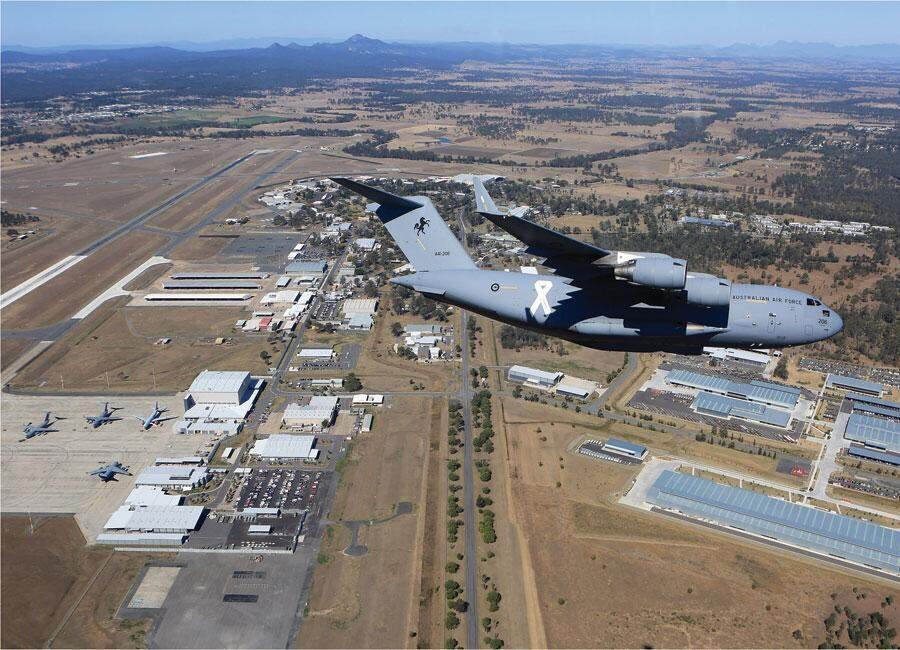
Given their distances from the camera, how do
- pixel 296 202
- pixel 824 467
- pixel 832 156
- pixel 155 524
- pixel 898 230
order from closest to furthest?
pixel 155 524 → pixel 824 467 → pixel 898 230 → pixel 296 202 → pixel 832 156

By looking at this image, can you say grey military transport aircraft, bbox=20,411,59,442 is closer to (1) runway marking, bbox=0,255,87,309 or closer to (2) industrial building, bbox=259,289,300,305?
(2) industrial building, bbox=259,289,300,305

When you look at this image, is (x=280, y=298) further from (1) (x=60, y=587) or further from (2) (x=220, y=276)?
(1) (x=60, y=587)

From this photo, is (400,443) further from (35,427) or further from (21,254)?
(21,254)

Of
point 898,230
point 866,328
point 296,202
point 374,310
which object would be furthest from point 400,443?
point 898,230

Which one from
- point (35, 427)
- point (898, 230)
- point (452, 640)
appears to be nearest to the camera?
point (452, 640)

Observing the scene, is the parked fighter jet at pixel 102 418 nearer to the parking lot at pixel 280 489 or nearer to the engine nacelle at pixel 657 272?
the parking lot at pixel 280 489

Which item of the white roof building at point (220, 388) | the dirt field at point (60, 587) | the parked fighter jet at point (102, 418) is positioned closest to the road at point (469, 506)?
the dirt field at point (60, 587)

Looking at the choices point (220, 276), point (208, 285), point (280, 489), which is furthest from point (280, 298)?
point (280, 489)
